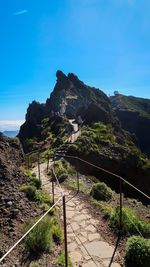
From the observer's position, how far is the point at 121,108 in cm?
13462

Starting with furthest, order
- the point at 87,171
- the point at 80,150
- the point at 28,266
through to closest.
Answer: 1. the point at 80,150
2. the point at 87,171
3. the point at 28,266

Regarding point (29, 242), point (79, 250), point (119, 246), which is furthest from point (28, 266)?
point (119, 246)

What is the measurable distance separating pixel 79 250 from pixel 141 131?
11405 centimetres

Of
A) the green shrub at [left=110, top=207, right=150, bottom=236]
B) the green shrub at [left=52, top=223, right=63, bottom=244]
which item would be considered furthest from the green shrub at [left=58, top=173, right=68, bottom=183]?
the green shrub at [left=52, top=223, right=63, bottom=244]

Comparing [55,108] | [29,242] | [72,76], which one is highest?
[72,76]

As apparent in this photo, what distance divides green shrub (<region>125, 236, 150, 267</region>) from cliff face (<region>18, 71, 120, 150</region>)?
35903 mm

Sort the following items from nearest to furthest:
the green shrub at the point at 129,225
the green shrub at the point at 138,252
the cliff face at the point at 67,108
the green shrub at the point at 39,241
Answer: the green shrub at the point at 138,252 < the green shrub at the point at 39,241 < the green shrub at the point at 129,225 < the cliff face at the point at 67,108

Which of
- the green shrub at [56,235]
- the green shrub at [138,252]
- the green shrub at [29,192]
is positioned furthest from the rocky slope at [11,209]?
the green shrub at [138,252]

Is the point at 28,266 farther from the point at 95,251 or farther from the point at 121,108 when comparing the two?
the point at 121,108

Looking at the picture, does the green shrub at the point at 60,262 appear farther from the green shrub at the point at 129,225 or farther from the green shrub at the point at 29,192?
the green shrub at the point at 29,192

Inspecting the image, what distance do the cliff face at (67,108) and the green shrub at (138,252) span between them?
1414 inches

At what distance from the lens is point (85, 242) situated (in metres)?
7.07

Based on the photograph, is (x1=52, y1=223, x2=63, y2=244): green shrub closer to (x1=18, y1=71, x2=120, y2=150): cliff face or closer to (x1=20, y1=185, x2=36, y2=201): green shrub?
(x1=20, y1=185, x2=36, y2=201): green shrub

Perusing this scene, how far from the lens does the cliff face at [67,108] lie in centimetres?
4540
